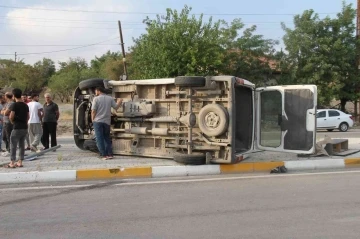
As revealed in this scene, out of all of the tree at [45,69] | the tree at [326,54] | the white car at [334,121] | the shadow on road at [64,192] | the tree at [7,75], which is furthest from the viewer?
the tree at [45,69]

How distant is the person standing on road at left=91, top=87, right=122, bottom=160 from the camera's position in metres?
8.77

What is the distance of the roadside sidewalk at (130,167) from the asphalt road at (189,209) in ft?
1.36

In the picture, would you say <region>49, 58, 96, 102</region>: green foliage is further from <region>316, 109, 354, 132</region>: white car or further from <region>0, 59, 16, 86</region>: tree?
<region>316, 109, 354, 132</region>: white car

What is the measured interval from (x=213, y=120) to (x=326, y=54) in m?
20.8

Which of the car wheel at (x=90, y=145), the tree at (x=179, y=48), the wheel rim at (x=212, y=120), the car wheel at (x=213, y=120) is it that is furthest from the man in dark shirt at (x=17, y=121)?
the tree at (x=179, y=48)

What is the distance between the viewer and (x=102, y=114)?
8.77 metres

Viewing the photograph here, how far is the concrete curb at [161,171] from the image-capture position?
24.8ft

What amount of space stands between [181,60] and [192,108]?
16399 mm

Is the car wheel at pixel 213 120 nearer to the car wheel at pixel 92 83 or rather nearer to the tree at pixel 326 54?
the car wheel at pixel 92 83

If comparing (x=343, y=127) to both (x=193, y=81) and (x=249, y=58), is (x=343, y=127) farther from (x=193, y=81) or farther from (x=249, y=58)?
(x=193, y=81)

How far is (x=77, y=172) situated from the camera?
7758 millimetres

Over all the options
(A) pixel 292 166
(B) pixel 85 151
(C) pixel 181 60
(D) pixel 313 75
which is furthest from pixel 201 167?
Result: (D) pixel 313 75

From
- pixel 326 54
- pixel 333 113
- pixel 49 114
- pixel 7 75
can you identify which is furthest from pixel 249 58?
pixel 7 75

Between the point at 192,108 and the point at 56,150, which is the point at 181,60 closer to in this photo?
the point at 56,150
